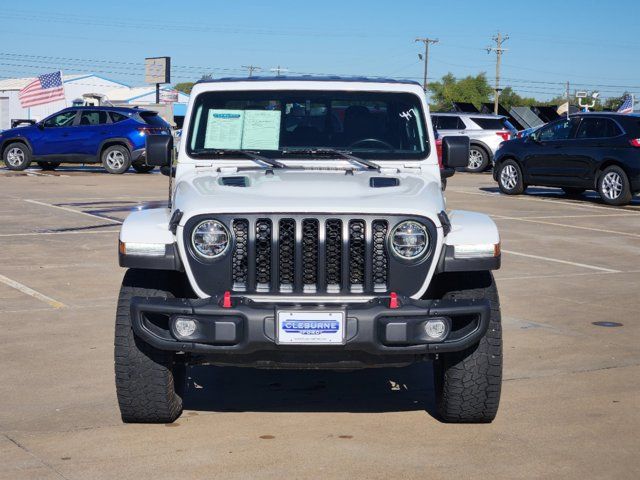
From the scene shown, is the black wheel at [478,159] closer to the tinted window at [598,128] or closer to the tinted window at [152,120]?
the tinted window at [152,120]

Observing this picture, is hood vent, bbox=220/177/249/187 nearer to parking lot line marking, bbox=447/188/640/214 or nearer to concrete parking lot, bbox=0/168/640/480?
concrete parking lot, bbox=0/168/640/480

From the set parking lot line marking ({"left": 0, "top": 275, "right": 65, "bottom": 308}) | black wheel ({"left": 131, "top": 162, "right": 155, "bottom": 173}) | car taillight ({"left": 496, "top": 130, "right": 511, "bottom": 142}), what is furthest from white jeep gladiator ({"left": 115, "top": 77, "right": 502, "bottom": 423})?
car taillight ({"left": 496, "top": 130, "right": 511, "bottom": 142})

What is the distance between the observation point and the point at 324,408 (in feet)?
20.4

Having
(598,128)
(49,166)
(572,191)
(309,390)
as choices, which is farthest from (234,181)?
(49,166)

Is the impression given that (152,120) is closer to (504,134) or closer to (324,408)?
(504,134)

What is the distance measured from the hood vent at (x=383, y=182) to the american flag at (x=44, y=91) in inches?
1693

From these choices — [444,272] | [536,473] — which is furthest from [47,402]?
[536,473]

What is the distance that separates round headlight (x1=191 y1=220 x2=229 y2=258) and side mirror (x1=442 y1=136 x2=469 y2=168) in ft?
7.42

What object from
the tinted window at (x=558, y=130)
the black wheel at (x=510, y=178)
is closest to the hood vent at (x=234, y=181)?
the tinted window at (x=558, y=130)

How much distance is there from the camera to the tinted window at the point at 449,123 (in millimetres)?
29725

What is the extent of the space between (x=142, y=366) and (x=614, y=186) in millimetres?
15538

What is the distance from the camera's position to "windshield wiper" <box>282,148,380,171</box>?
6.60 m

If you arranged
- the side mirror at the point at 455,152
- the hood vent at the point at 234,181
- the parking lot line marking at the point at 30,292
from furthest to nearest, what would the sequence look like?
the parking lot line marking at the point at 30,292 → the side mirror at the point at 455,152 → the hood vent at the point at 234,181

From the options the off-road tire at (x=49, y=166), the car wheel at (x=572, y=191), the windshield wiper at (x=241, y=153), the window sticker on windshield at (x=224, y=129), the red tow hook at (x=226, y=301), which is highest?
the window sticker on windshield at (x=224, y=129)
